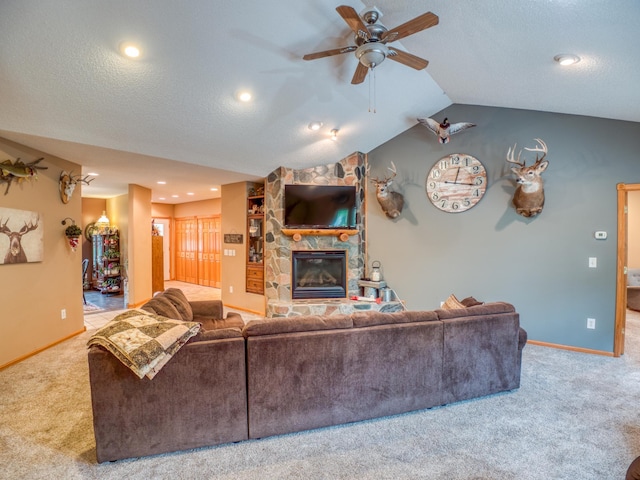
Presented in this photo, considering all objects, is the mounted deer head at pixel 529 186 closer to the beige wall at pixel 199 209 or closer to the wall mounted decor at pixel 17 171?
the wall mounted decor at pixel 17 171

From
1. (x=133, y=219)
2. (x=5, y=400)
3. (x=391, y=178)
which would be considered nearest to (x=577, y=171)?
(x=391, y=178)

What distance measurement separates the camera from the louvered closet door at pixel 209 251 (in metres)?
8.73

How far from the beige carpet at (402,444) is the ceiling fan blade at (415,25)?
283 centimetres

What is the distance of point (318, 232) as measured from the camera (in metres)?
5.33

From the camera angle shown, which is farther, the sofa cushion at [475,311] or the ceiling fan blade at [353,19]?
the sofa cushion at [475,311]

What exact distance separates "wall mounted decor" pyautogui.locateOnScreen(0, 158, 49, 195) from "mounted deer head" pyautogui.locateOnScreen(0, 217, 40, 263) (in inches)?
15.9

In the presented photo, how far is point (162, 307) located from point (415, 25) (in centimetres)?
300

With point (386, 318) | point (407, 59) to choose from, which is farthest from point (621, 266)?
point (407, 59)

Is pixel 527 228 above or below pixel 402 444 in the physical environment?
above

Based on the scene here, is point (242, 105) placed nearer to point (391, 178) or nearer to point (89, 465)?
point (391, 178)

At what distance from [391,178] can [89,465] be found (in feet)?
15.2

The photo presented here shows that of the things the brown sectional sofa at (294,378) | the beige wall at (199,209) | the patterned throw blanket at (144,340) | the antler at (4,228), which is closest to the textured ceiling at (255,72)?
the antler at (4,228)

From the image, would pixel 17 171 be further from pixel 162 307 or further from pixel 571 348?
pixel 571 348

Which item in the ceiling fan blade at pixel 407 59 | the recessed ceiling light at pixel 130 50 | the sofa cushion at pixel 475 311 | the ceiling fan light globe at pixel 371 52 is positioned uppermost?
the recessed ceiling light at pixel 130 50
